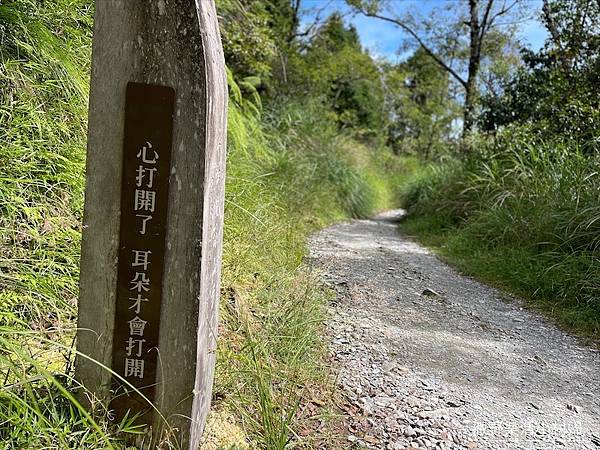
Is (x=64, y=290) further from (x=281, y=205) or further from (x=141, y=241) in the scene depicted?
(x=281, y=205)

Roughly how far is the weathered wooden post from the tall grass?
245cm

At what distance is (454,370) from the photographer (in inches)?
82.7

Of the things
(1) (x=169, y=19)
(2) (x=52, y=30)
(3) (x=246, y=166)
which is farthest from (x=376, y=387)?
(3) (x=246, y=166)

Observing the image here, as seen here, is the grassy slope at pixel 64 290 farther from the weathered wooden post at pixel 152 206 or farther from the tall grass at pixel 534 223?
the tall grass at pixel 534 223

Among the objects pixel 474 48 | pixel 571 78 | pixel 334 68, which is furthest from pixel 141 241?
pixel 474 48

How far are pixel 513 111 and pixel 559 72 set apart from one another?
1.69 metres

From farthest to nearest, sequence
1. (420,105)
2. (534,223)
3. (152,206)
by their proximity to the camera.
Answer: (420,105), (534,223), (152,206)

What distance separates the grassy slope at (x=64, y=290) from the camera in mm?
1245

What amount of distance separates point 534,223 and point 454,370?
2.34 m

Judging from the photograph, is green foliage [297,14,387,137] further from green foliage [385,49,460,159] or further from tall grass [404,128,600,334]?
tall grass [404,128,600,334]

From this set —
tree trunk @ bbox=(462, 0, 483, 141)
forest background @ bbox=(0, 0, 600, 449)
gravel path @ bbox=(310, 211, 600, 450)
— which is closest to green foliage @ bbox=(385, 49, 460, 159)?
tree trunk @ bbox=(462, 0, 483, 141)

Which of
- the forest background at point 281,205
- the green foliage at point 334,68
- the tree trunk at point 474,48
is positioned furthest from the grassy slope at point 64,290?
the tree trunk at point 474,48

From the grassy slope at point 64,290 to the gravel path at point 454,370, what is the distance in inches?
9.0

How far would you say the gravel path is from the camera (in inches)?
65.0
